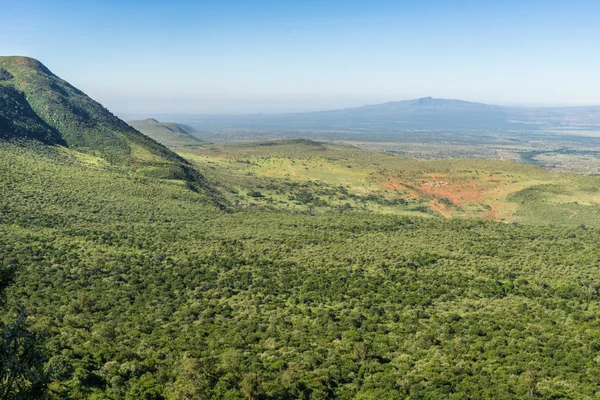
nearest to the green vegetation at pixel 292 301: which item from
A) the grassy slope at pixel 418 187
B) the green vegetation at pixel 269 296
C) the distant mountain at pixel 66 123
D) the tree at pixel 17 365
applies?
the green vegetation at pixel 269 296

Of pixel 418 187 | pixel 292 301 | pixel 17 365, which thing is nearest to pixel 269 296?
pixel 292 301

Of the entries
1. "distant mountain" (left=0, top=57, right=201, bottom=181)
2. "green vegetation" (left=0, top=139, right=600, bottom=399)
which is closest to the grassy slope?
"distant mountain" (left=0, top=57, right=201, bottom=181)

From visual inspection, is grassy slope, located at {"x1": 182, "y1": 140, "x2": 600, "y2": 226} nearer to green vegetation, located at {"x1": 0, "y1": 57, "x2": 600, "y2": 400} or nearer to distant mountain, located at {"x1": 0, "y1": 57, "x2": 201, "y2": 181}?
green vegetation, located at {"x1": 0, "y1": 57, "x2": 600, "y2": 400}

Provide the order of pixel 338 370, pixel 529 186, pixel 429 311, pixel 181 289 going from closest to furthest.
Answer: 1. pixel 338 370
2. pixel 429 311
3. pixel 181 289
4. pixel 529 186

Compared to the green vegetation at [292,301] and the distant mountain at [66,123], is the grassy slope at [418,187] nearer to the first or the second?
the distant mountain at [66,123]

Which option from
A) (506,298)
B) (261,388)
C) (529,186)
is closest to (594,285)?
(506,298)

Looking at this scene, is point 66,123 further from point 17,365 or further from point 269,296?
point 17,365

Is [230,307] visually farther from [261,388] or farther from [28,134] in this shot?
[28,134]
